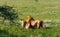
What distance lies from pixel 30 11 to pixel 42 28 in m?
15.8

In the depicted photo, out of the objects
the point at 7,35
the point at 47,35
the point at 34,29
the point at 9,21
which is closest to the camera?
the point at 7,35

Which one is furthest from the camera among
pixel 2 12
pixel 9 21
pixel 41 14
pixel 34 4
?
pixel 34 4

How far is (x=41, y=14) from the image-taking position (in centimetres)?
3541

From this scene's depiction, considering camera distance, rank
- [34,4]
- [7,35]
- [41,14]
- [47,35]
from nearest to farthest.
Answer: [7,35] → [47,35] → [41,14] → [34,4]

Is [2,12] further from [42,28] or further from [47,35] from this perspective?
[47,35]

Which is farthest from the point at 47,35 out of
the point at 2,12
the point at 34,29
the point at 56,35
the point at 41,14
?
the point at 41,14

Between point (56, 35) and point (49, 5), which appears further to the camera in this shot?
point (49, 5)

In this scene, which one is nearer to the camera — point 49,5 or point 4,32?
point 4,32

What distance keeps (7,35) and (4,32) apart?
0.93 m

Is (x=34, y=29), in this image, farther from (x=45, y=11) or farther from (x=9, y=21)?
(x=45, y=11)

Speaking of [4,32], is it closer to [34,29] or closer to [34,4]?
[34,29]

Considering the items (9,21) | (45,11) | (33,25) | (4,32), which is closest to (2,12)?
(9,21)

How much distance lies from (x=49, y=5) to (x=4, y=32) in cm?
2272

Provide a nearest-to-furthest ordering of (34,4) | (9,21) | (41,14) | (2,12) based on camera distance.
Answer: (9,21), (2,12), (41,14), (34,4)
